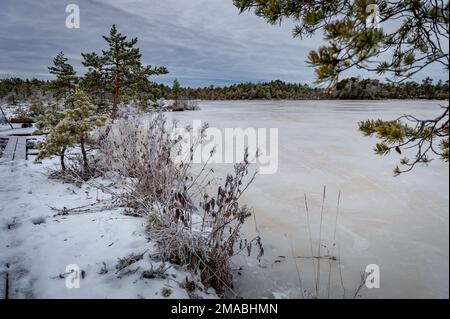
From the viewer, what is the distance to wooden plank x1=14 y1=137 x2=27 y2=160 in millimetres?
7266

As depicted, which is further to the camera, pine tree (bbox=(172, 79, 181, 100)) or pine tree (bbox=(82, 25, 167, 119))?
pine tree (bbox=(172, 79, 181, 100))

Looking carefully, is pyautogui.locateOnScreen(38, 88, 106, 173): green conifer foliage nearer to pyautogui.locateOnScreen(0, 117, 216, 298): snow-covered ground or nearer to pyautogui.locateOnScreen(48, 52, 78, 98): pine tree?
pyautogui.locateOnScreen(0, 117, 216, 298): snow-covered ground

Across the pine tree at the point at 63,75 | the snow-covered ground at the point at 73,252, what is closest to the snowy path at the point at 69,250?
the snow-covered ground at the point at 73,252

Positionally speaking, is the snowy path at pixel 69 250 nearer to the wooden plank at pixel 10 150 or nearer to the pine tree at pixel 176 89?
the wooden plank at pixel 10 150

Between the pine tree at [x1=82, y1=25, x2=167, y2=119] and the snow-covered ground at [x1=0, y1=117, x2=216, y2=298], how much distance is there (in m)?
5.82

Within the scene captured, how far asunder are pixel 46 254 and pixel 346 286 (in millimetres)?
2857

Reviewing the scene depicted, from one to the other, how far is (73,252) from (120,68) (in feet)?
25.6

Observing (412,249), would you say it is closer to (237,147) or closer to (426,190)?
(426,190)

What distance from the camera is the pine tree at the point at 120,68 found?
934 centimetres

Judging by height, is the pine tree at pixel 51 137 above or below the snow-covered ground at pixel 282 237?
above

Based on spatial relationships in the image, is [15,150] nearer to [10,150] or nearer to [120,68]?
[10,150]

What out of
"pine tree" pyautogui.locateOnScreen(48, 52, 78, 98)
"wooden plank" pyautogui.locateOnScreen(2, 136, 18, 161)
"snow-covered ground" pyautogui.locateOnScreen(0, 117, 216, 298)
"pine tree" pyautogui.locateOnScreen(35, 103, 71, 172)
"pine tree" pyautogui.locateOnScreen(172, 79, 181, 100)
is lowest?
"snow-covered ground" pyautogui.locateOnScreen(0, 117, 216, 298)

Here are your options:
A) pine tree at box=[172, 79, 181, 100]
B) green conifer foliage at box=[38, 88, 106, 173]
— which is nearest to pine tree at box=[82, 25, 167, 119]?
green conifer foliage at box=[38, 88, 106, 173]

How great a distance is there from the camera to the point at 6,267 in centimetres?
281
